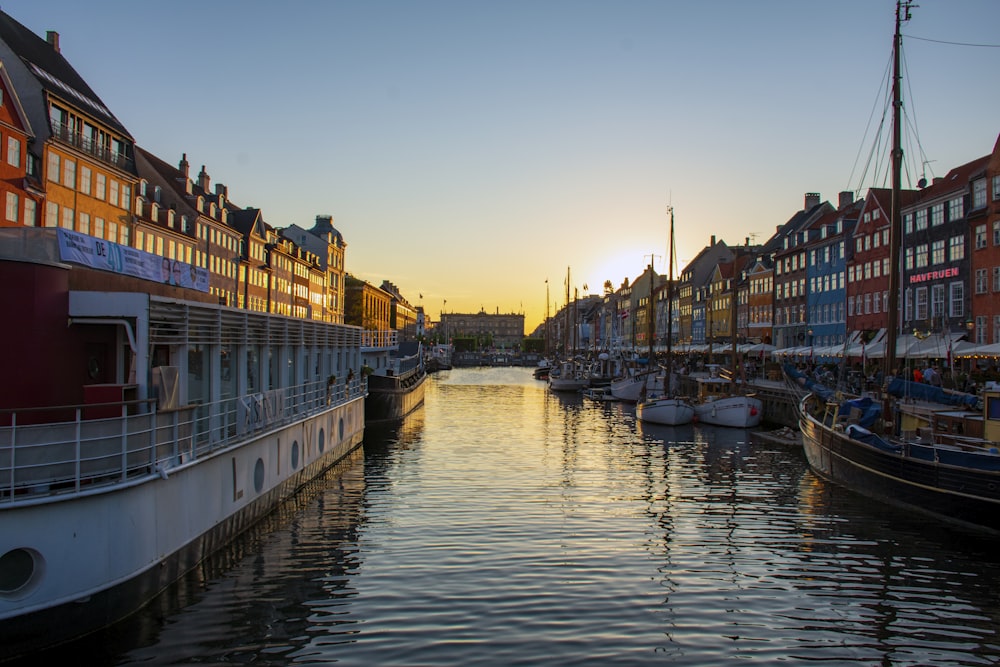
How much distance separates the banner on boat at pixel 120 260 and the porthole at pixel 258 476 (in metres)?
5.13

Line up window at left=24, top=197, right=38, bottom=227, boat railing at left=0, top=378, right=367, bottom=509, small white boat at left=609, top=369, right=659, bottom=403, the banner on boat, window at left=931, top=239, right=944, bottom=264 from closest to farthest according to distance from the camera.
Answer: boat railing at left=0, top=378, right=367, bottom=509
the banner on boat
window at left=24, top=197, right=38, bottom=227
window at left=931, top=239, right=944, bottom=264
small white boat at left=609, top=369, right=659, bottom=403

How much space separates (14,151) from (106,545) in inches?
1421

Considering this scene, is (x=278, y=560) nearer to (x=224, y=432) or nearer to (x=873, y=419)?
(x=224, y=432)

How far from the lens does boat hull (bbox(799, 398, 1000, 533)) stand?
779 inches

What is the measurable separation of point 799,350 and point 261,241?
5326 cm

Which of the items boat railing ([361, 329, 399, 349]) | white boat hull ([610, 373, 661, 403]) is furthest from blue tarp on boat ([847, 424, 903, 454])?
white boat hull ([610, 373, 661, 403])

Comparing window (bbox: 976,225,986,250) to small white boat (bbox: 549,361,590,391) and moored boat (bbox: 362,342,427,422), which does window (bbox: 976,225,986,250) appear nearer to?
moored boat (bbox: 362,342,427,422)

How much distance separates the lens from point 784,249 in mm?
84438

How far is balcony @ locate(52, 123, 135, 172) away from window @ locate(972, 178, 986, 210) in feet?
182

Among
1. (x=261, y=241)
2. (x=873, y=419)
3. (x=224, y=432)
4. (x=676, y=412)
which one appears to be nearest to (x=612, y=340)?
(x=261, y=241)

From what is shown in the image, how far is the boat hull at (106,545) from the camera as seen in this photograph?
1073cm

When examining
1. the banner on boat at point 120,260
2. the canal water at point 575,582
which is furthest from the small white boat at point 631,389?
the banner on boat at point 120,260

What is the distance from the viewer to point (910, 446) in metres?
22.8

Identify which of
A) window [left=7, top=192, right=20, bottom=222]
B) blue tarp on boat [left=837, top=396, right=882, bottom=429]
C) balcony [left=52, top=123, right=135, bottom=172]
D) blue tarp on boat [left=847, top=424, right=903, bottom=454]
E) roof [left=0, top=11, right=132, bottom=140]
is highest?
roof [left=0, top=11, right=132, bottom=140]
